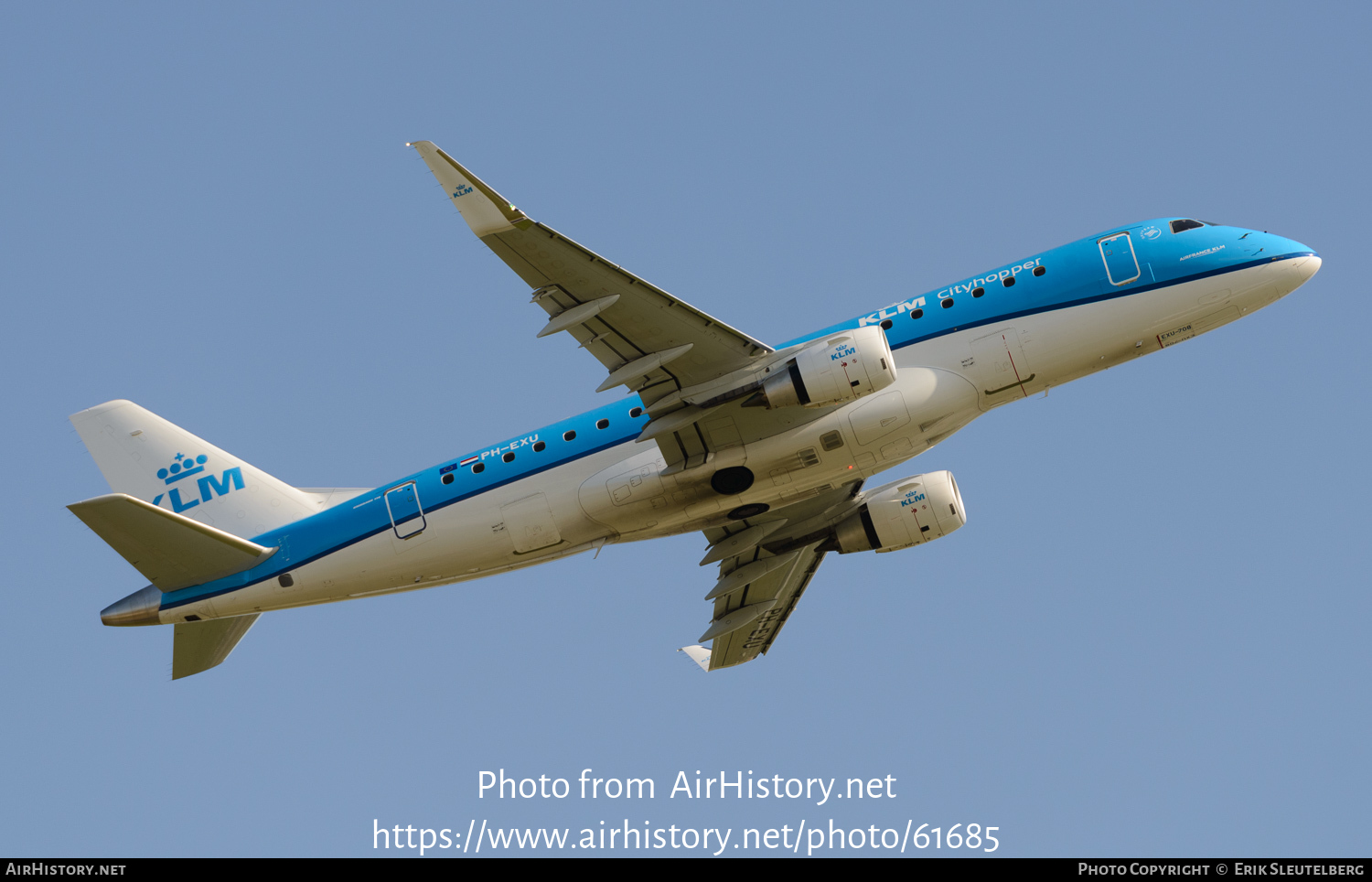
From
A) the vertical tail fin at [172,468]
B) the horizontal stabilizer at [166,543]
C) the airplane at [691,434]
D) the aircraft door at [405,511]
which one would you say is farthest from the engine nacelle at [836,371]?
the horizontal stabilizer at [166,543]

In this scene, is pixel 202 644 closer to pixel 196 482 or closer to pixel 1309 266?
pixel 196 482

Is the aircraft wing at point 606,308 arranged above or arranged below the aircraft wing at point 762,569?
above

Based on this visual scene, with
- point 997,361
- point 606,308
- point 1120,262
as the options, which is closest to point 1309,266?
point 1120,262

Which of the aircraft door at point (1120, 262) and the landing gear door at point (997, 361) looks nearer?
the landing gear door at point (997, 361)

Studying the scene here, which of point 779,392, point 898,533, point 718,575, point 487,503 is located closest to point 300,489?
point 487,503

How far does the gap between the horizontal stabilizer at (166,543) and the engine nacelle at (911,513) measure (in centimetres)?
1727

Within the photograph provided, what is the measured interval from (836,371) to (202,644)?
20.2 metres

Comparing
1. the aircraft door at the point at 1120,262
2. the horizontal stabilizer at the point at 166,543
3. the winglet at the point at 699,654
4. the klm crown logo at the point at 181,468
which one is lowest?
the winglet at the point at 699,654

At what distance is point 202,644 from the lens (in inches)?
1435

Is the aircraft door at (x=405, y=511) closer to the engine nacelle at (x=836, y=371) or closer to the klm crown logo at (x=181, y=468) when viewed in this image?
the klm crown logo at (x=181, y=468)

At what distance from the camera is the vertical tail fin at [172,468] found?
3719 centimetres

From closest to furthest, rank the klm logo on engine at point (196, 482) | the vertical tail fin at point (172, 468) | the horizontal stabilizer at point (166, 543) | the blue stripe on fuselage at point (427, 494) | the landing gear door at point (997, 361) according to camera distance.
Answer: the horizontal stabilizer at point (166, 543) < the landing gear door at point (997, 361) < the blue stripe on fuselage at point (427, 494) < the vertical tail fin at point (172, 468) < the klm logo on engine at point (196, 482)

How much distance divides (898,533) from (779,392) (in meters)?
8.26

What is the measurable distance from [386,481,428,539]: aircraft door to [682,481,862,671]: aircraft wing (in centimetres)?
890
